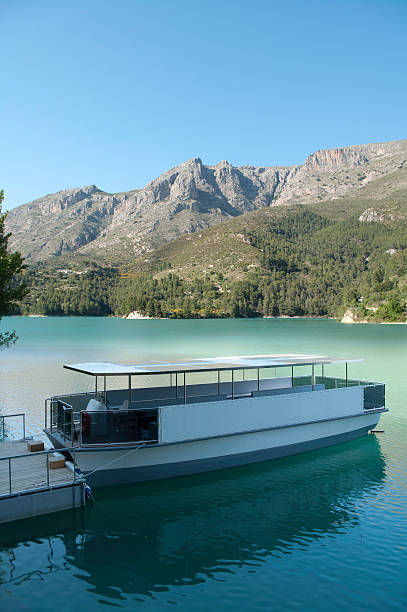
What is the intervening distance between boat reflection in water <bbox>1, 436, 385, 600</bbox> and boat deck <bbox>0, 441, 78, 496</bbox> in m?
0.86

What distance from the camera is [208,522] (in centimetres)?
1098

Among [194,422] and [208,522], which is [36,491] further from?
[194,422]

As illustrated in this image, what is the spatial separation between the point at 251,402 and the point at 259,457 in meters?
1.91

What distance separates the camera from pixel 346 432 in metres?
17.2

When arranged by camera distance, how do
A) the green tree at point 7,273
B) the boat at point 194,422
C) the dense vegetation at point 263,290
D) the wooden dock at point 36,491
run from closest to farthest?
the wooden dock at point 36,491
the boat at point 194,422
the green tree at point 7,273
the dense vegetation at point 263,290

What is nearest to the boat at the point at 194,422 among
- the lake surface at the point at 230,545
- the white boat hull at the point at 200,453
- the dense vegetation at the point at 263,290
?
the white boat hull at the point at 200,453

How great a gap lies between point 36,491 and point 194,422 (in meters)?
4.36

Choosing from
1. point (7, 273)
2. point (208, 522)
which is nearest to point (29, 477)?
point (208, 522)

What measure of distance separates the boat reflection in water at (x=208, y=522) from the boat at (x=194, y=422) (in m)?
0.64

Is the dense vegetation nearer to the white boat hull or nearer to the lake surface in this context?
the white boat hull

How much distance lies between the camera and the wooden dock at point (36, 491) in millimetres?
10211

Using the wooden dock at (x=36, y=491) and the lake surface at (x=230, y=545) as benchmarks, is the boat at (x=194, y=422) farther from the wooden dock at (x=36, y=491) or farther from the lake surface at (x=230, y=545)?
the wooden dock at (x=36, y=491)

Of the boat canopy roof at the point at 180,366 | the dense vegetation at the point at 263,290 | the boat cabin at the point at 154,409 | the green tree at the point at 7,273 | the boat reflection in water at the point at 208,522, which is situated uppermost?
the dense vegetation at the point at 263,290

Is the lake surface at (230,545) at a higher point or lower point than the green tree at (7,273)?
lower
